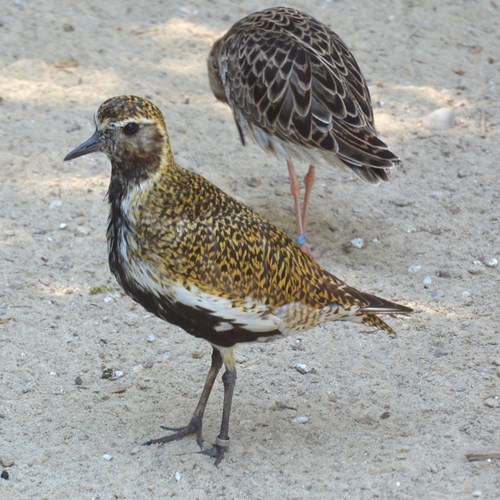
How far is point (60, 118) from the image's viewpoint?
28.1 ft

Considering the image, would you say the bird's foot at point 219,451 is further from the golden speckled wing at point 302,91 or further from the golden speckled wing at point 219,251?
the golden speckled wing at point 302,91

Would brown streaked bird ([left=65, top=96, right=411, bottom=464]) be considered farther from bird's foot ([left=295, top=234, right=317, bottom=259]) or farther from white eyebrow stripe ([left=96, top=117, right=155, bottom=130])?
bird's foot ([left=295, top=234, right=317, bottom=259])

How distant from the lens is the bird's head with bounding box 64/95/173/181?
476 cm

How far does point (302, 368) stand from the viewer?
20.1 ft

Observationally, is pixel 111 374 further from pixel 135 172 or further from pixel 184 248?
pixel 135 172

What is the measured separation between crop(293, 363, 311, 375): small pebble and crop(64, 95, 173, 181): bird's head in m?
1.83

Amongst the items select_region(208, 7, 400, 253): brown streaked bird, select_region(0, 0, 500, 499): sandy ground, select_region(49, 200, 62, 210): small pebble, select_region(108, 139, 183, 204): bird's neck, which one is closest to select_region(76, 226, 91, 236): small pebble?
select_region(0, 0, 500, 499): sandy ground

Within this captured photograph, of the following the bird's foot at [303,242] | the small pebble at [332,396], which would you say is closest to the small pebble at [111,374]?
the small pebble at [332,396]

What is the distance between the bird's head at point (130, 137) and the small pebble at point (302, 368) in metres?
1.83

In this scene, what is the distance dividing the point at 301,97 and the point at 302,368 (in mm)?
1959

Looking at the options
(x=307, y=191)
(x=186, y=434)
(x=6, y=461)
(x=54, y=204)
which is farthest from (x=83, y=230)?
(x=6, y=461)

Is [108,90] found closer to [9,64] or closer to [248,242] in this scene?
[9,64]

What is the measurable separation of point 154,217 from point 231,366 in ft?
3.11

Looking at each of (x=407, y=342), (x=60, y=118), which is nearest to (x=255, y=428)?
(x=407, y=342)
